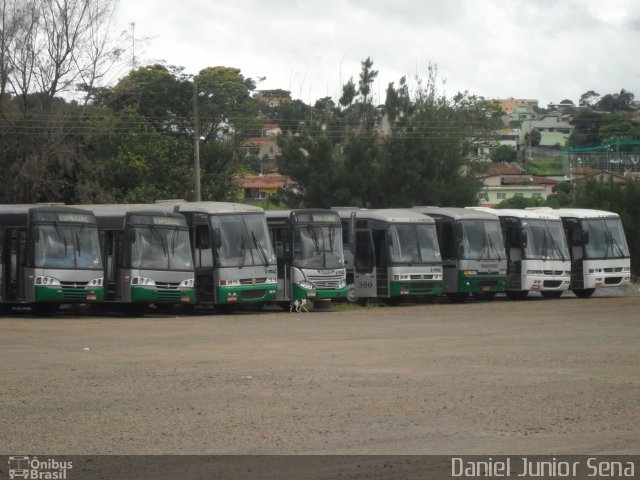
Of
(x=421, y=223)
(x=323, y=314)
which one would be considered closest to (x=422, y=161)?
(x=421, y=223)

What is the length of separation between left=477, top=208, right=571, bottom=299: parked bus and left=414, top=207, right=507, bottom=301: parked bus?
0.95 m

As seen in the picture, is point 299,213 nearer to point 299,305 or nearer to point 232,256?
point 299,305

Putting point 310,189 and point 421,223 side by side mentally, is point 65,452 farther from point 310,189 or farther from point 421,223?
point 310,189

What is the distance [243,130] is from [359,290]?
1334 inches

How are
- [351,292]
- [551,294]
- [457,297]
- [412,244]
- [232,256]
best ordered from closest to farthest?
[232,256]
[412,244]
[351,292]
[457,297]
[551,294]

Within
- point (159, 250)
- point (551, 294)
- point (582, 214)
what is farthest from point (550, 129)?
point (159, 250)

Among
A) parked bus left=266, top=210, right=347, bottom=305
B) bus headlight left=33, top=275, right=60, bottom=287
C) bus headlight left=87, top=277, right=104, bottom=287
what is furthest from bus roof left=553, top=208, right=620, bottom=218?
bus headlight left=33, top=275, right=60, bottom=287

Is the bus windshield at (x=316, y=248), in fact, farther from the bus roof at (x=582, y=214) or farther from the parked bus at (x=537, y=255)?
the bus roof at (x=582, y=214)

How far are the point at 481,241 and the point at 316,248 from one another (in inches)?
265

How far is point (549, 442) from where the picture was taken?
10.6 m

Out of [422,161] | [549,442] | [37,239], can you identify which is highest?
[422,161]

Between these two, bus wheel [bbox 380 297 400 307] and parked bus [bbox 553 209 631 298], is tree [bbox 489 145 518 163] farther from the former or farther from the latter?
bus wheel [bbox 380 297 400 307]

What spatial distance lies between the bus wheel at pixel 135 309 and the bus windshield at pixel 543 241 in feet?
45.2
